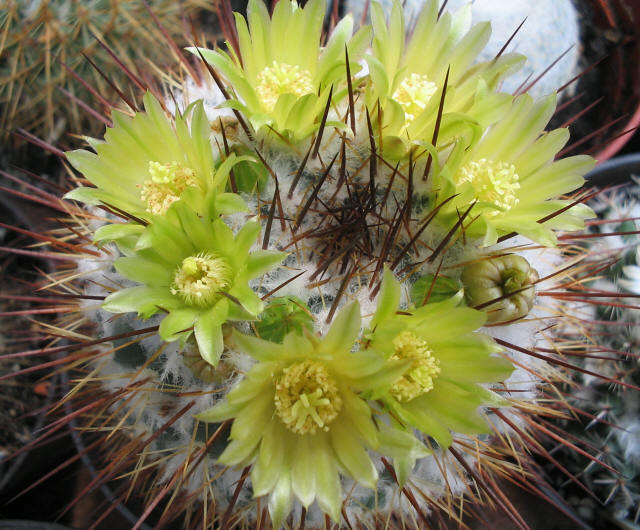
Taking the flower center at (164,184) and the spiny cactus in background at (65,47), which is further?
the spiny cactus in background at (65,47)

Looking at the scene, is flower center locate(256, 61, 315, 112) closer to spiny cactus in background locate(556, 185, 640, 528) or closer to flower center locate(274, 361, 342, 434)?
flower center locate(274, 361, 342, 434)

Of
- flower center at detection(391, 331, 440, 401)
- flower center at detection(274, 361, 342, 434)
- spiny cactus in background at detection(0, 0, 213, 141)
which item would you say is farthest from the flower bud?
spiny cactus in background at detection(0, 0, 213, 141)

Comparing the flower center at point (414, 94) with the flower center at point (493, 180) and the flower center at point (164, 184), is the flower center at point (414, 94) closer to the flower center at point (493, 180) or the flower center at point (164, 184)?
the flower center at point (493, 180)

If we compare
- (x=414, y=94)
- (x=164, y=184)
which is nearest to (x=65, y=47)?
(x=164, y=184)

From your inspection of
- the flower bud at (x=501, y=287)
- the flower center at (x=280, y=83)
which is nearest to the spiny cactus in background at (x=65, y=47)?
the flower center at (x=280, y=83)

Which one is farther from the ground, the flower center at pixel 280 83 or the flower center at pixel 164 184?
the flower center at pixel 280 83

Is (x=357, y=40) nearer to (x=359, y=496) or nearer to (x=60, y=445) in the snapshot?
(x=359, y=496)

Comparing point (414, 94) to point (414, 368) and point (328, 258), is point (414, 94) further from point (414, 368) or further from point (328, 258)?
point (414, 368)
